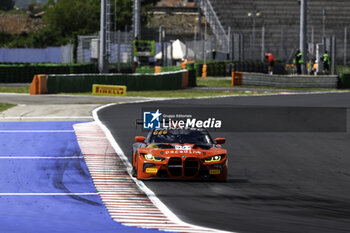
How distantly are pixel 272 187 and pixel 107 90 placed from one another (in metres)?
25.4

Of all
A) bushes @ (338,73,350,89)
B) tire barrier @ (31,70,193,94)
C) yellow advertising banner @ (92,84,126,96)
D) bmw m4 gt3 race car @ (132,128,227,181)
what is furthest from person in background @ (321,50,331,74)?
bmw m4 gt3 race car @ (132,128,227,181)

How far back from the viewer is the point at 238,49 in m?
60.5

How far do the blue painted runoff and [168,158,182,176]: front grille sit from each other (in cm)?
145

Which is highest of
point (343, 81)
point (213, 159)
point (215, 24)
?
point (215, 24)

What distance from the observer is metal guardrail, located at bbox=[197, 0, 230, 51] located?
218 ft

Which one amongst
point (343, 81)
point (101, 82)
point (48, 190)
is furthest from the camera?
point (343, 81)

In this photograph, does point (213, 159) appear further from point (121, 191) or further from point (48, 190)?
point (48, 190)

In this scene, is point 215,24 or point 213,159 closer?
point 213,159

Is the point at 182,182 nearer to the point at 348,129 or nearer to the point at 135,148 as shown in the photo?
the point at 135,148

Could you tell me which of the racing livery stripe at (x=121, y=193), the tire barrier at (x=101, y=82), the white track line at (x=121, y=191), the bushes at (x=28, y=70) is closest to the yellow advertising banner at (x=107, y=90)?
the tire barrier at (x=101, y=82)

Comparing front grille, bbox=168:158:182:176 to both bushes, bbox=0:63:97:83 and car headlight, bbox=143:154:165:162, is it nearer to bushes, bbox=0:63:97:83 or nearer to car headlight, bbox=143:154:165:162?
car headlight, bbox=143:154:165:162

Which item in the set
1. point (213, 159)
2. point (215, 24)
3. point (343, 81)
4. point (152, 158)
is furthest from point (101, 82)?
point (215, 24)

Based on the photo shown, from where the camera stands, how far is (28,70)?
53.0 meters

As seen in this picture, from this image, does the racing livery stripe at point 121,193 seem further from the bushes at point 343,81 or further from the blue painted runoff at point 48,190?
the bushes at point 343,81
